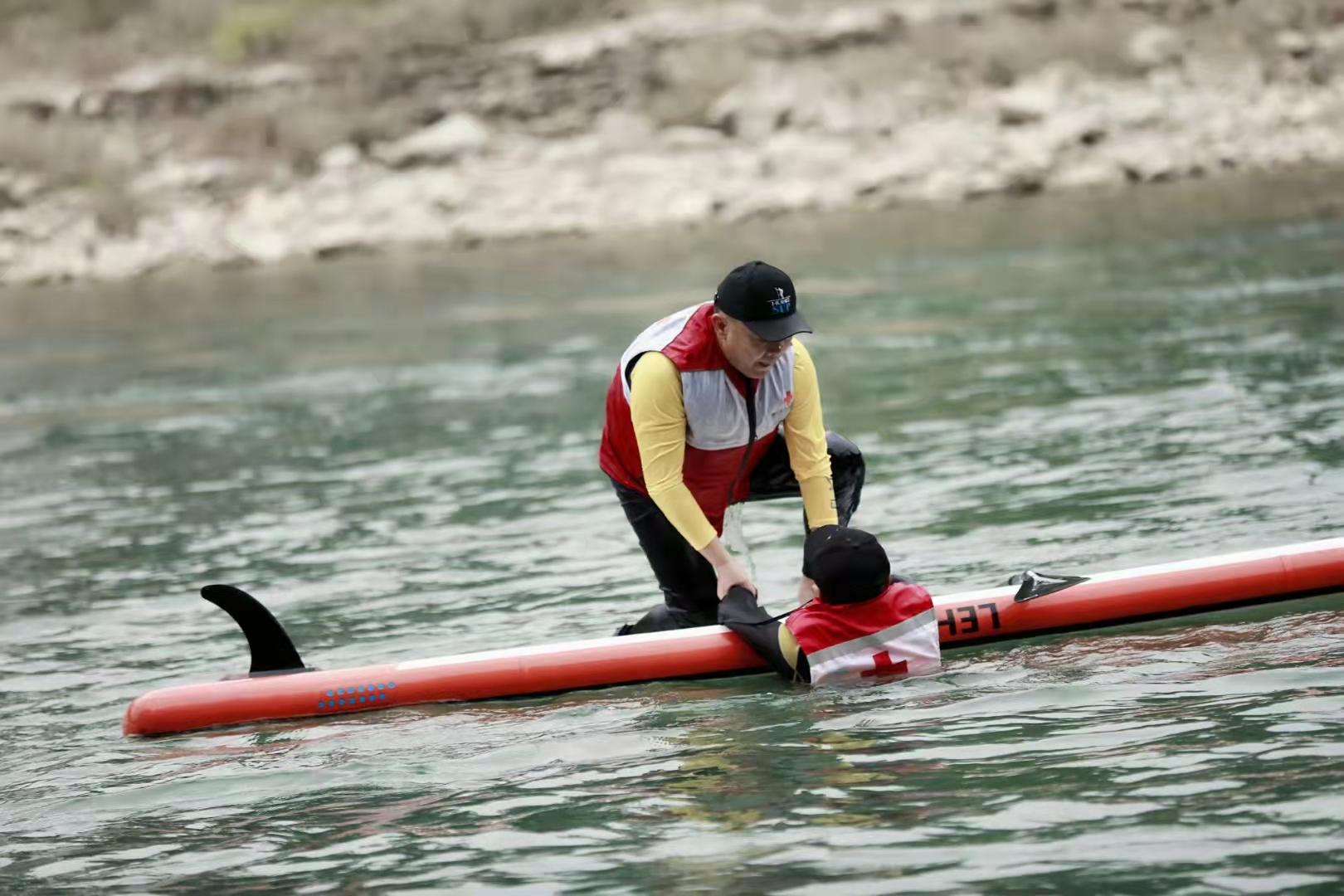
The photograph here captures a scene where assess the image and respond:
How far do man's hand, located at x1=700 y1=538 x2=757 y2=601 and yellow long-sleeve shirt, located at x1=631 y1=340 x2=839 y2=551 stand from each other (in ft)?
0.17

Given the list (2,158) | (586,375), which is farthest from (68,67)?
(586,375)

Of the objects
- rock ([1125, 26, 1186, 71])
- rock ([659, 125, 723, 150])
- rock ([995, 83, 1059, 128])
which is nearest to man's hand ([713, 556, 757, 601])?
rock ([995, 83, 1059, 128])

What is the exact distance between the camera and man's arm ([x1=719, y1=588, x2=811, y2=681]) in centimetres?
702

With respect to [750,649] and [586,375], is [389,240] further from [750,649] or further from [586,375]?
[750,649]

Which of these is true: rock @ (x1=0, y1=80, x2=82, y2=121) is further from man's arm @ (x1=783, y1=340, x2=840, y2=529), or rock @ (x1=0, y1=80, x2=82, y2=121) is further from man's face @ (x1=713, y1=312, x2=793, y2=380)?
man's face @ (x1=713, y1=312, x2=793, y2=380)

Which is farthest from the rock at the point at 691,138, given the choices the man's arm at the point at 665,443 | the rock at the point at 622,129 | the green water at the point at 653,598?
the man's arm at the point at 665,443

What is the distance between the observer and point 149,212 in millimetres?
32500

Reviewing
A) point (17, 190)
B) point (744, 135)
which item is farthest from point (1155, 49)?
point (17, 190)

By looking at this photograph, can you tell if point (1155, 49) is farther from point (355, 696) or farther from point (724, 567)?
point (355, 696)

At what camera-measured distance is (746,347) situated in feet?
21.9

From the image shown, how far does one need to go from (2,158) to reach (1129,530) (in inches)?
1170

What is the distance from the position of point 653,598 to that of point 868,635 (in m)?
2.16

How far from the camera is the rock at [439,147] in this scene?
3266 centimetres

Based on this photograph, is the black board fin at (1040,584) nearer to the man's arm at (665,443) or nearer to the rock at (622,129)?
the man's arm at (665,443)
